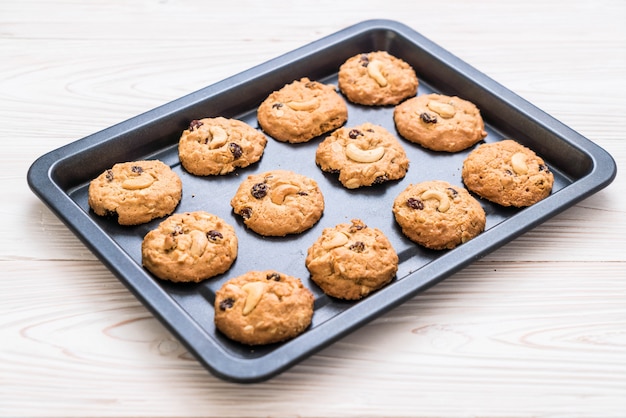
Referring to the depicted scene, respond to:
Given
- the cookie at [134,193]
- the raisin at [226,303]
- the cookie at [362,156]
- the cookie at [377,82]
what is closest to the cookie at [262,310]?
the raisin at [226,303]

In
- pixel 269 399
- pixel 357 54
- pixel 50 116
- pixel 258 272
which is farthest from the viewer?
pixel 357 54

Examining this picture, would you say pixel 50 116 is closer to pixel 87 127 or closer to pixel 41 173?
pixel 87 127

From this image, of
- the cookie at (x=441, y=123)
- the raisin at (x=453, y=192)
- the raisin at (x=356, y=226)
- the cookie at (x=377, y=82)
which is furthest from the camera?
the cookie at (x=377, y=82)

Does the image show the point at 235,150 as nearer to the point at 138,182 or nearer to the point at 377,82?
the point at 138,182

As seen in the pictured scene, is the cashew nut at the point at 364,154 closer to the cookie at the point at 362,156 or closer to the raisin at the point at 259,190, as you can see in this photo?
the cookie at the point at 362,156

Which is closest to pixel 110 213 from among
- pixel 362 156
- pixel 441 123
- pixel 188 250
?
pixel 188 250

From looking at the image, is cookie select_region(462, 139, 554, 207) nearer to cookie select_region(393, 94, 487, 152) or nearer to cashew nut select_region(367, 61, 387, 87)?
cookie select_region(393, 94, 487, 152)

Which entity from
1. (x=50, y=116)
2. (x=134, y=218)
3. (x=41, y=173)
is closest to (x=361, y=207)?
(x=134, y=218)
